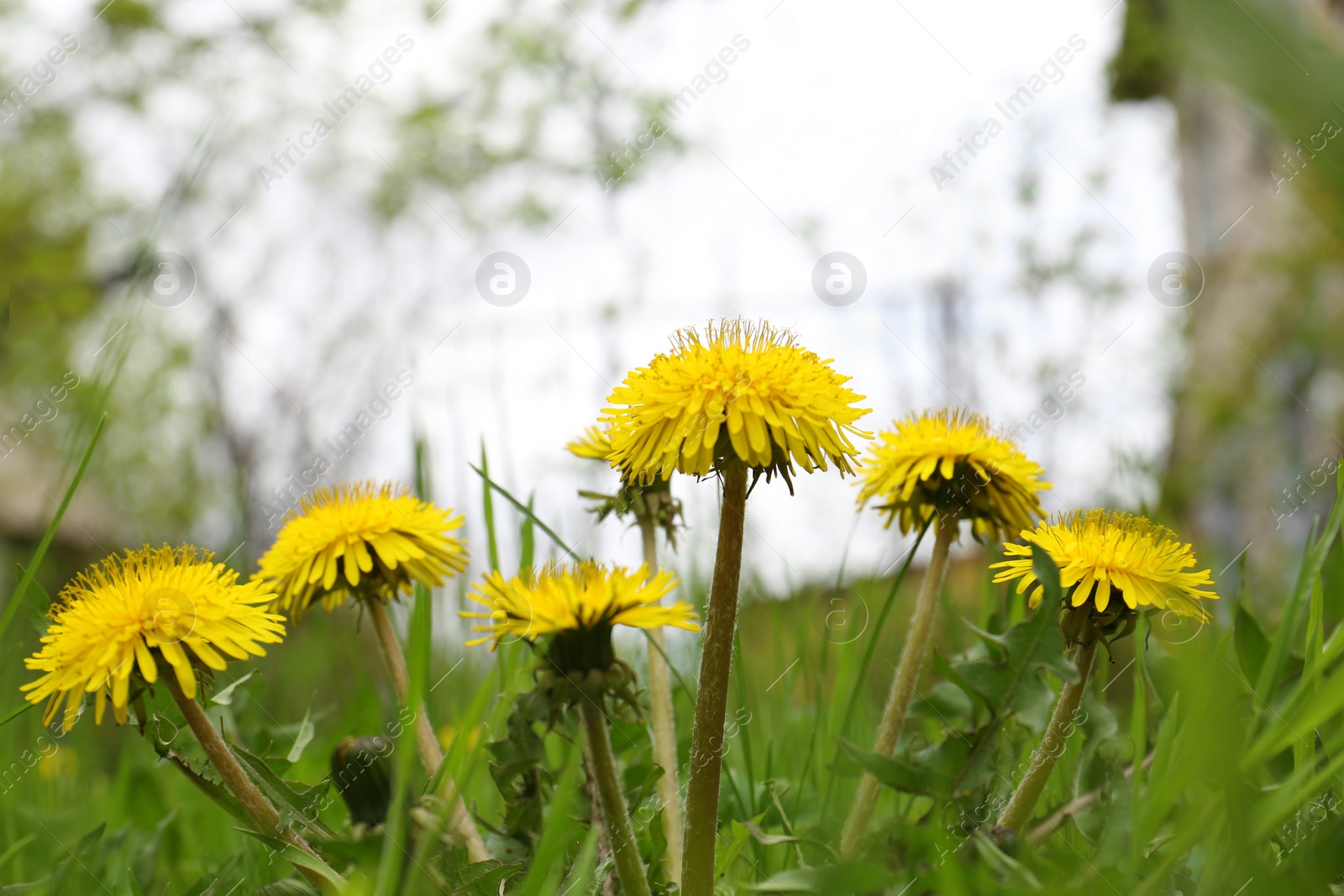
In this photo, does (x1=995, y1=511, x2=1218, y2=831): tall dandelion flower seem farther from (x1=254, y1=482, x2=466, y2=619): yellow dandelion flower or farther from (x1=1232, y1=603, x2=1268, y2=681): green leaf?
(x1=254, y1=482, x2=466, y2=619): yellow dandelion flower

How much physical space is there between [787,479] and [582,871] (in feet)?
1.34

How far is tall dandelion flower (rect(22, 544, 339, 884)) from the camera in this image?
865mm

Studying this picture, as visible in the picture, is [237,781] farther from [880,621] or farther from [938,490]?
[938,490]

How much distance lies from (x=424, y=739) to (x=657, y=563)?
40cm

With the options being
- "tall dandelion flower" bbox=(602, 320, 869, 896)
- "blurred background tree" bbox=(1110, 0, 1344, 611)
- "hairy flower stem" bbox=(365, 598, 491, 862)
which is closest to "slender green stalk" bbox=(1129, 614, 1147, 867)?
"tall dandelion flower" bbox=(602, 320, 869, 896)

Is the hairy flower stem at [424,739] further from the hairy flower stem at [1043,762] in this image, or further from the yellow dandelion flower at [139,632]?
the hairy flower stem at [1043,762]

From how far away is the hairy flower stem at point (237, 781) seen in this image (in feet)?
2.88

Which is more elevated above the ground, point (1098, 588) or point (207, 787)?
point (1098, 588)

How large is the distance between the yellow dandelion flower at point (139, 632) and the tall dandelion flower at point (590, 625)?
255mm

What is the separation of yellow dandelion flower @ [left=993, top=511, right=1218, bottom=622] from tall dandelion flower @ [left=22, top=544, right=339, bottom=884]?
2.60ft

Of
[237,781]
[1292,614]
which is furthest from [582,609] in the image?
[1292,614]

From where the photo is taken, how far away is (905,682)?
44.6 inches

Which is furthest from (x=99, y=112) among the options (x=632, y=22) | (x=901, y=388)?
(x=901, y=388)

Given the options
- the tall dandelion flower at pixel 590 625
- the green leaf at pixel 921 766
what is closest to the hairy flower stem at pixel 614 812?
the tall dandelion flower at pixel 590 625
